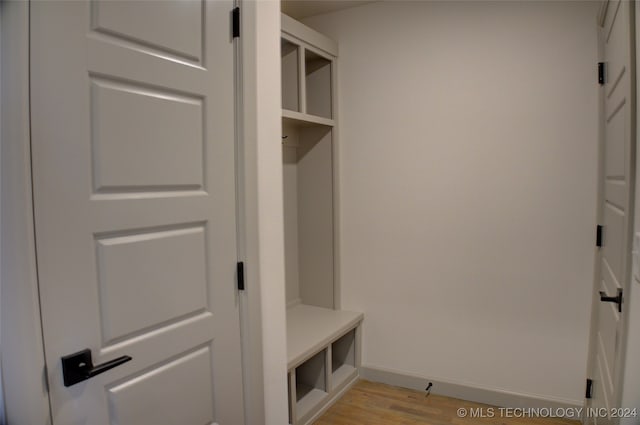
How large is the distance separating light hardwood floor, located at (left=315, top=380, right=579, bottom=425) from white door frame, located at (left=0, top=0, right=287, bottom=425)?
86cm

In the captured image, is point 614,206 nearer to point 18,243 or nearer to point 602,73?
point 602,73

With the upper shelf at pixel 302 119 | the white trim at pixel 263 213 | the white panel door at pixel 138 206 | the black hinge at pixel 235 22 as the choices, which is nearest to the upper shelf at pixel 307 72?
the upper shelf at pixel 302 119

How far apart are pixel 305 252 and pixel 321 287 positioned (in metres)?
0.30

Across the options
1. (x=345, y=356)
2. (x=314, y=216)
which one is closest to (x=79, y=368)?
(x=314, y=216)

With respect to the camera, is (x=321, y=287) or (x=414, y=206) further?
(x=321, y=287)

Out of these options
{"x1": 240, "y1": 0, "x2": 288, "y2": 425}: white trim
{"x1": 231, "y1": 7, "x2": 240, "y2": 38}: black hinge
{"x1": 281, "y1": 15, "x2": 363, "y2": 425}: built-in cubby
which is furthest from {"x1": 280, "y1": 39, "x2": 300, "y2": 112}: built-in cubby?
{"x1": 231, "y1": 7, "x2": 240, "y2": 38}: black hinge

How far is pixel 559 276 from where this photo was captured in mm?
2535

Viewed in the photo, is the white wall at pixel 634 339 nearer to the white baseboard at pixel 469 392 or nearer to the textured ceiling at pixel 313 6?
the white baseboard at pixel 469 392

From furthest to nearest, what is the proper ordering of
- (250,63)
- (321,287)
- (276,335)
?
(321,287) < (276,335) < (250,63)

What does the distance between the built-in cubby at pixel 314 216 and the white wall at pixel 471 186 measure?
0.12m

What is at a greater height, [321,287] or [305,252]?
[305,252]

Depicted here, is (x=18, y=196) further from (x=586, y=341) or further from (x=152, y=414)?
(x=586, y=341)

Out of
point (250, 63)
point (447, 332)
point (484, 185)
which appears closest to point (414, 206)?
point (484, 185)

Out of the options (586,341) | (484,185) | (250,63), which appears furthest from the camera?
(484,185)
